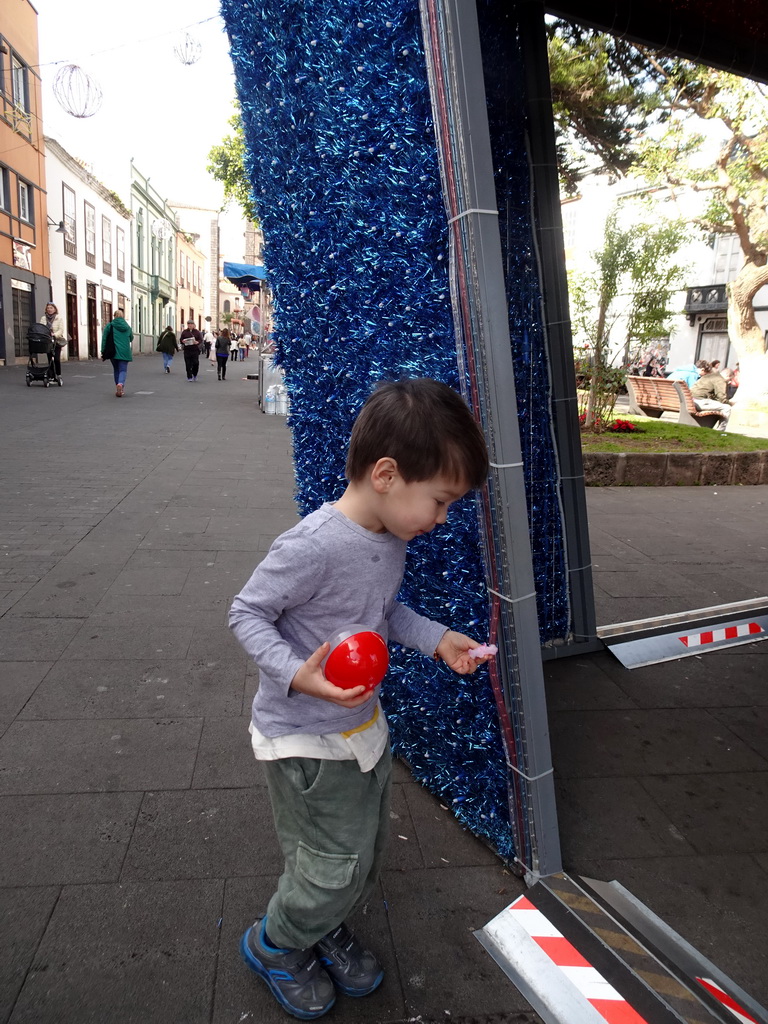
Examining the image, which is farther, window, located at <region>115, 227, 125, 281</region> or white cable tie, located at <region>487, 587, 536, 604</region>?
window, located at <region>115, 227, 125, 281</region>

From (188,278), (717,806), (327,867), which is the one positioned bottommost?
(717,806)

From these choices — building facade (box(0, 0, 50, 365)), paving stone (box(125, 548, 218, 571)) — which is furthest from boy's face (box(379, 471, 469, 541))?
building facade (box(0, 0, 50, 365))

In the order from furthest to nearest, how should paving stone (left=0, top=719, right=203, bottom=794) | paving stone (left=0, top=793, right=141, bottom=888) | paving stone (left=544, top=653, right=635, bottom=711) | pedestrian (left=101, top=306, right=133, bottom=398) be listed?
pedestrian (left=101, top=306, right=133, bottom=398) < paving stone (left=544, top=653, right=635, bottom=711) < paving stone (left=0, top=719, right=203, bottom=794) < paving stone (left=0, top=793, right=141, bottom=888)

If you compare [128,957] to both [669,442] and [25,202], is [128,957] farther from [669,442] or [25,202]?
[25,202]

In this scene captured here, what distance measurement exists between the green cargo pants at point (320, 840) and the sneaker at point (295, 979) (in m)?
0.08

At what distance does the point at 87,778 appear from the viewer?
8.52ft

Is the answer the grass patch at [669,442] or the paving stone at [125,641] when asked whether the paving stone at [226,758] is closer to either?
the paving stone at [125,641]

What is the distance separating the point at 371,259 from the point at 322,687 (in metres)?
1.42

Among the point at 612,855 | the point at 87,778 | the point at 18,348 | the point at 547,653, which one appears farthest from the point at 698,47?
the point at 18,348

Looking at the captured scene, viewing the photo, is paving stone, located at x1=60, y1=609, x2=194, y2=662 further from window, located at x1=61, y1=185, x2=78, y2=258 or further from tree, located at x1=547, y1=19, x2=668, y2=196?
window, located at x1=61, y1=185, x2=78, y2=258

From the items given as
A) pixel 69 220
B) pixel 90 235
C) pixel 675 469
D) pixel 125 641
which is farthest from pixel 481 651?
pixel 90 235

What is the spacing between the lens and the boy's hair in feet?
4.94

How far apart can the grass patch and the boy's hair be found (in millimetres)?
7678

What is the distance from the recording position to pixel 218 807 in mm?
2479
